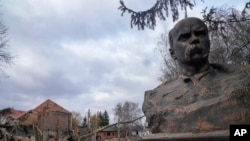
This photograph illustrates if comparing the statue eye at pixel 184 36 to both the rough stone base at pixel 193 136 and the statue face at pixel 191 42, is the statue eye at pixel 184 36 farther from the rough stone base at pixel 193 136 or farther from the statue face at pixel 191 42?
the rough stone base at pixel 193 136

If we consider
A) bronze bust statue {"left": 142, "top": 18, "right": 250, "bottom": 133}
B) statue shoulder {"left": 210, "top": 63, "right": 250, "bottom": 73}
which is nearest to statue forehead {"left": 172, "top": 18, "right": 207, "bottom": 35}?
bronze bust statue {"left": 142, "top": 18, "right": 250, "bottom": 133}

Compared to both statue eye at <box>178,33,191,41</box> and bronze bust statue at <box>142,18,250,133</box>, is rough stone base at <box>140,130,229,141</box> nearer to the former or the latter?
bronze bust statue at <box>142,18,250,133</box>

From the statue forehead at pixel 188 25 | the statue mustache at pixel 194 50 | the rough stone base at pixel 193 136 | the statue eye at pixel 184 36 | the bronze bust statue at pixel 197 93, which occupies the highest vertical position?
the statue forehead at pixel 188 25

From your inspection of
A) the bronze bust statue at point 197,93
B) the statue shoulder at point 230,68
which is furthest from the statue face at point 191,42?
the statue shoulder at point 230,68

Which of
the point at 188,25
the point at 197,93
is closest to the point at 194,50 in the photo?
the point at 188,25

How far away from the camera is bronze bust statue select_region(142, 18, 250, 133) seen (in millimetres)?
3658

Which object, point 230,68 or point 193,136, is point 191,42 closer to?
point 230,68

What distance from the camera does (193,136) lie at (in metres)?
3.51

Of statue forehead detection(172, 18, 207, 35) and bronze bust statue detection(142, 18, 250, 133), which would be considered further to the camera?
statue forehead detection(172, 18, 207, 35)

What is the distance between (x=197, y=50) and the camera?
4121 mm

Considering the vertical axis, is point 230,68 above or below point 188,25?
below

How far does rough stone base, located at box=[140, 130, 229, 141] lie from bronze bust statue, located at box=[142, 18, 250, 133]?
6.8 inches

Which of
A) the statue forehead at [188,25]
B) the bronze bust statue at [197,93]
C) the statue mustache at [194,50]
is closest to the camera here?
the bronze bust statue at [197,93]

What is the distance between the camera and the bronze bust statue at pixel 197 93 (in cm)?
366
